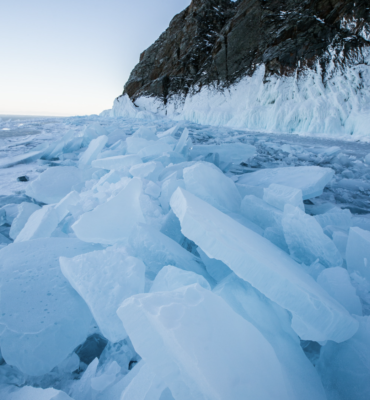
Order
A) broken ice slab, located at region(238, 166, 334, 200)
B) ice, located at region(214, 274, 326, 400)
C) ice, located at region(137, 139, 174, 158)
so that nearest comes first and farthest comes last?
ice, located at region(214, 274, 326, 400)
broken ice slab, located at region(238, 166, 334, 200)
ice, located at region(137, 139, 174, 158)

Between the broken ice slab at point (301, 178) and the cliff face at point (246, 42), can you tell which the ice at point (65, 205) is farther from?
the cliff face at point (246, 42)

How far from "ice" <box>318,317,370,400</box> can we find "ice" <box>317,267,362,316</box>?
89mm

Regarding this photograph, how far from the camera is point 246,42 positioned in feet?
52.1

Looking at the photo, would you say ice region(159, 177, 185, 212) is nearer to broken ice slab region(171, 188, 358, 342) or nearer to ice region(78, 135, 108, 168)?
broken ice slab region(171, 188, 358, 342)

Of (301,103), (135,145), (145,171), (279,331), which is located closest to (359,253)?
(279,331)

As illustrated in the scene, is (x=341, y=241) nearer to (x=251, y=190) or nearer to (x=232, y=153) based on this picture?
(x=251, y=190)

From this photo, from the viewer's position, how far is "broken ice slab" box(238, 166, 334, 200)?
1448mm

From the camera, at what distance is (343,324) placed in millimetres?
515

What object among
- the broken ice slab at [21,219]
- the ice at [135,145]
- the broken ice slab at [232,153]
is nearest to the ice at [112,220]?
the broken ice slab at [21,219]

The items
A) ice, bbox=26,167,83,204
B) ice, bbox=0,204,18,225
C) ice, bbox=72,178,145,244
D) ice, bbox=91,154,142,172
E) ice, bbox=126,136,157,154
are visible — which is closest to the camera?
ice, bbox=72,178,145,244

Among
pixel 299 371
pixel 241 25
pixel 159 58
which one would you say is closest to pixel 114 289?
pixel 299 371

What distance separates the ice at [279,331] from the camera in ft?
1.51

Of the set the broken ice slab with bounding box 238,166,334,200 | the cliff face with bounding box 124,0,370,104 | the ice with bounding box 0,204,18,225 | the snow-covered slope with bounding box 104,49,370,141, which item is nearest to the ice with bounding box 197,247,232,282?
the broken ice slab with bounding box 238,166,334,200

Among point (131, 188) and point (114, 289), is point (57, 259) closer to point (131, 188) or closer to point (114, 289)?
point (114, 289)
